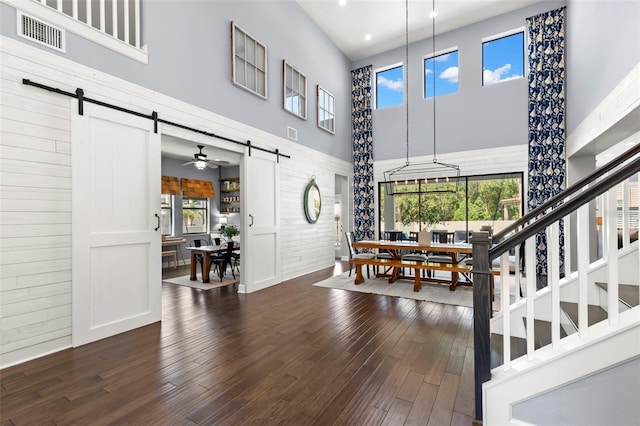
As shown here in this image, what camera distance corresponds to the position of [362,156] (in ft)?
27.5

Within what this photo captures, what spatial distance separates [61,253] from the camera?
2.84 m

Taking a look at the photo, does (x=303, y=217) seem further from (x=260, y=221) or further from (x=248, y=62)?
(x=248, y=62)

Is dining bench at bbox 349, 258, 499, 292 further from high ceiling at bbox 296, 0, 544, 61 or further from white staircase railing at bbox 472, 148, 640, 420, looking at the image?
high ceiling at bbox 296, 0, 544, 61

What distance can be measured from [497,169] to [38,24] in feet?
25.2

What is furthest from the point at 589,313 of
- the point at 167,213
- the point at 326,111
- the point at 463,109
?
the point at 167,213

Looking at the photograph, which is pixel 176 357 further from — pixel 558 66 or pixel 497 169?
pixel 558 66

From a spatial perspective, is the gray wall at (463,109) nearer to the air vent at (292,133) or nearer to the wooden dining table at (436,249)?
the air vent at (292,133)

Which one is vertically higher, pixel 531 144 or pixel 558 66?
pixel 558 66

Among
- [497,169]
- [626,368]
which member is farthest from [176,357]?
[497,169]

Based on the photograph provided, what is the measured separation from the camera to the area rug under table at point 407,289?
445 cm

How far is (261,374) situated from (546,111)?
716 cm

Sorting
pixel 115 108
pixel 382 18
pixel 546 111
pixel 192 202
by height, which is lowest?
pixel 192 202

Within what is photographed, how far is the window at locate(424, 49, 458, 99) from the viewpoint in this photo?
7316 mm

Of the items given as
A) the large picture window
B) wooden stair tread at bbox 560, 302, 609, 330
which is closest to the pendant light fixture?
the large picture window
